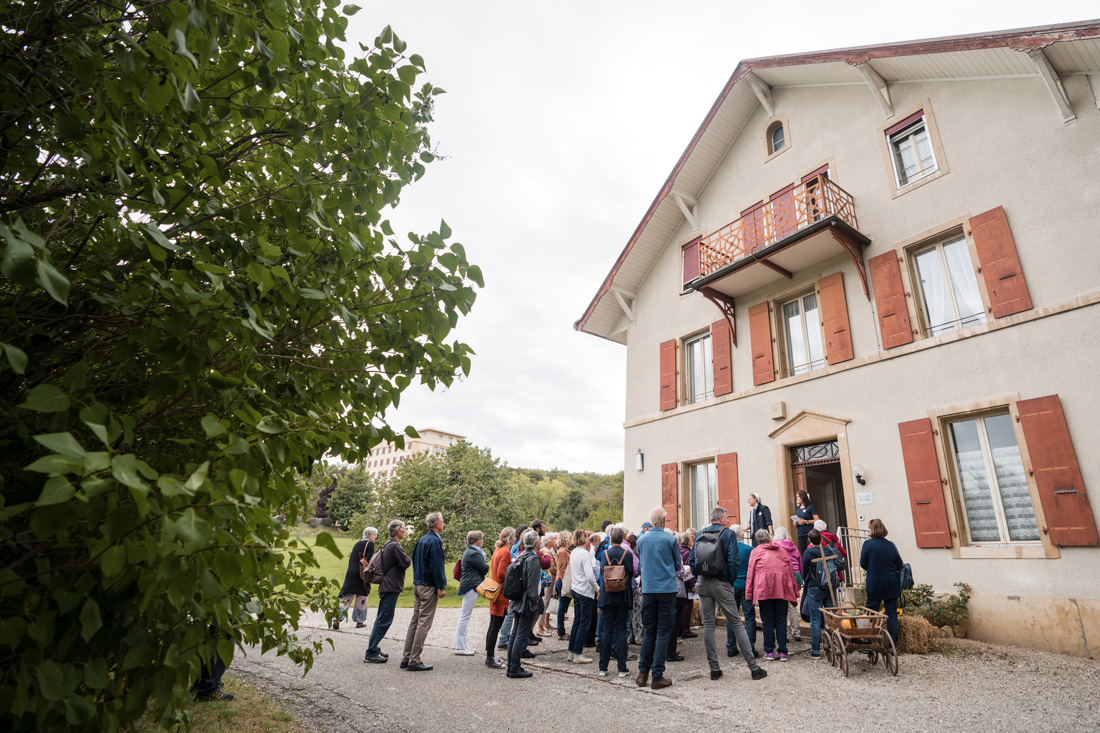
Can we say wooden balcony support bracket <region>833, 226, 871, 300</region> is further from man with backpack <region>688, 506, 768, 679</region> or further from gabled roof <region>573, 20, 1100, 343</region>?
man with backpack <region>688, 506, 768, 679</region>

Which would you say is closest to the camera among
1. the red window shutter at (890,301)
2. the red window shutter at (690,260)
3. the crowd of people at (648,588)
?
the crowd of people at (648,588)

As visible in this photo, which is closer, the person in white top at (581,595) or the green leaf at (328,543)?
the green leaf at (328,543)

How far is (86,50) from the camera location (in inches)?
65.8

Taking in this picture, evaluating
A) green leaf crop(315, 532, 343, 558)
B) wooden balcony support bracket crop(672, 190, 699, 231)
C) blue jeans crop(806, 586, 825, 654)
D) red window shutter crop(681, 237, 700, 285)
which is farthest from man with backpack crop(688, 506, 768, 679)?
wooden balcony support bracket crop(672, 190, 699, 231)

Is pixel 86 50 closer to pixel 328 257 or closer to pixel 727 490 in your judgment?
pixel 328 257

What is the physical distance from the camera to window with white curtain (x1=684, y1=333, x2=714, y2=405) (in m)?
12.9

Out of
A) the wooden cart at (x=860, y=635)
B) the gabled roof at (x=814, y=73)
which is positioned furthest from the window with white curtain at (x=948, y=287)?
the wooden cart at (x=860, y=635)

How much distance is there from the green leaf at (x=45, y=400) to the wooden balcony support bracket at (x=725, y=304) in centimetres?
1181

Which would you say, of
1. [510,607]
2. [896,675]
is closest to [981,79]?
[896,675]

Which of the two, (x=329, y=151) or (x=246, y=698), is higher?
(x=329, y=151)

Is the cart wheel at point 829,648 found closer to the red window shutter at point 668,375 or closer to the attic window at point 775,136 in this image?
the red window shutter at point 668,375

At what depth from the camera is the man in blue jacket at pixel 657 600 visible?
589 cm

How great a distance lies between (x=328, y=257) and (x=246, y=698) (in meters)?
5.09

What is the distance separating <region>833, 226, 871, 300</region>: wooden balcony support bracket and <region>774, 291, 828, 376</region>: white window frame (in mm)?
883
